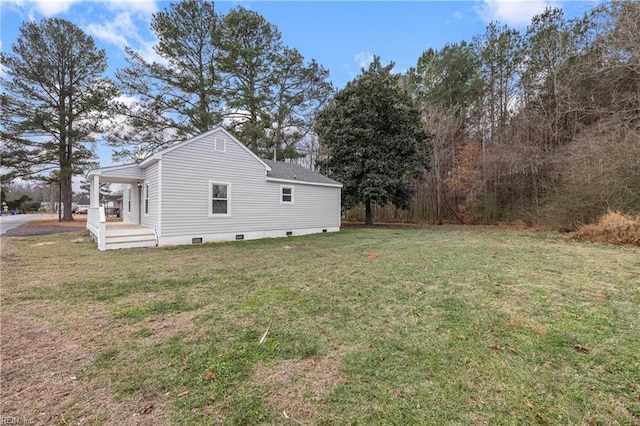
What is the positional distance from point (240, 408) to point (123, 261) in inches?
246

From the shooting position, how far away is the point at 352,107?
15.0 meters

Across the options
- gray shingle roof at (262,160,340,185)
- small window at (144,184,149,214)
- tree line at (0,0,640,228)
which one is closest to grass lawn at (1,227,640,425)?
small window at (144,184,149,214)

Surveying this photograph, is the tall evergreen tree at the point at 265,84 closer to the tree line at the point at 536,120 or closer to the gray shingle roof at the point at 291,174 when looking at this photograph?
the gray shingle roof at the point at 291,174

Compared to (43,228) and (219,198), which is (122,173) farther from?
(43,228)

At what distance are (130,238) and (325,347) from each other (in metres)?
8.49

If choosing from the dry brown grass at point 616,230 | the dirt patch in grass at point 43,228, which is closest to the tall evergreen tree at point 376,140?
the dry brown grass at point 616,230

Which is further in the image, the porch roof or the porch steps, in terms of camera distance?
the porch roof

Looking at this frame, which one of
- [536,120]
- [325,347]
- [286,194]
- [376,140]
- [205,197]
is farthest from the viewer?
[376,140]

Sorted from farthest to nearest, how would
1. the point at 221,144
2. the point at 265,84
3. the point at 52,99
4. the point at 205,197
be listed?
the point at 265,84, the point at 52,99, the point at 221,144, the point at 205,197

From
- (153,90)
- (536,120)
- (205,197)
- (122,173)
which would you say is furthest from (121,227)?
(536,120)

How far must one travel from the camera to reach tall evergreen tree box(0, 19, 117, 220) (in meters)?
17.0

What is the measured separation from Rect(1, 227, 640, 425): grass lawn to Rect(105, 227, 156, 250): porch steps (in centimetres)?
315

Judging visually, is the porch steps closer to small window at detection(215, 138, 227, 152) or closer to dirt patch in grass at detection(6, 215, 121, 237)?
small window at detection(215, 138, 227, 152)

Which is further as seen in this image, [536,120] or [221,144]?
[536,120]
